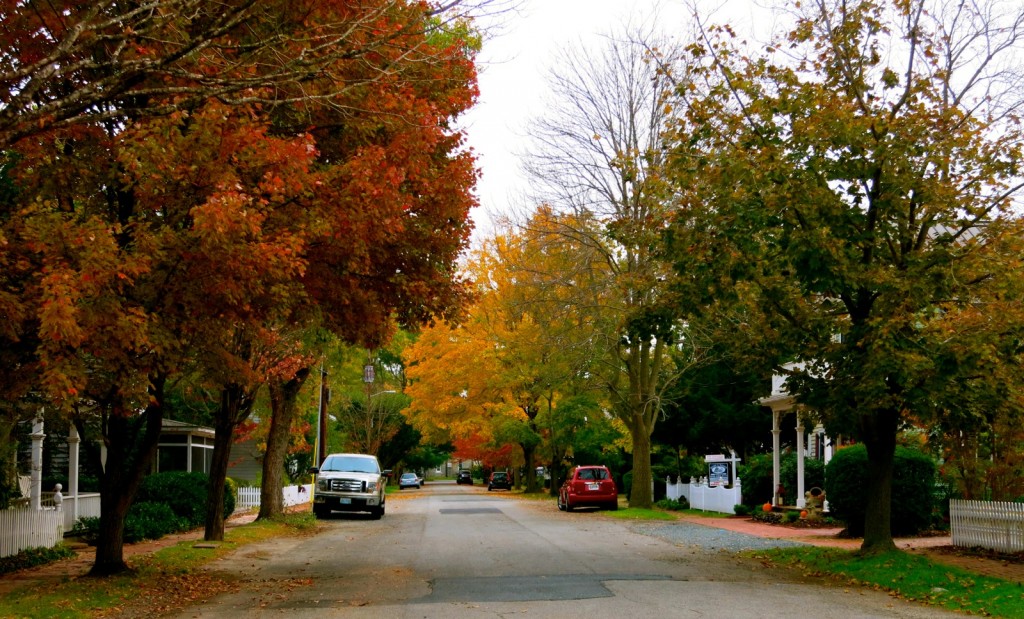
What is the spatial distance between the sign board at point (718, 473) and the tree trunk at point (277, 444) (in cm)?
1635

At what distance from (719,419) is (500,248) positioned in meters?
13.0

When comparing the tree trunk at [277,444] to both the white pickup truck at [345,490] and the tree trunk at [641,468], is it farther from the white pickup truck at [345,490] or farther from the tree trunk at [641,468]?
the tree trunk at [641,468]

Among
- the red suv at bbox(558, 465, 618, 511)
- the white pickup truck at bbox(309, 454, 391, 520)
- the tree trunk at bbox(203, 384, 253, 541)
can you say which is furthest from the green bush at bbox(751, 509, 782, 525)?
the tree trunk at bbox(203, 384, 253, 541)

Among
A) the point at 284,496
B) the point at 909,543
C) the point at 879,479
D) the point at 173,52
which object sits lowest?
the point at 284,496

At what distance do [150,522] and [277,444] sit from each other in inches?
208

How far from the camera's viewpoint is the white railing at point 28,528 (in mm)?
14633

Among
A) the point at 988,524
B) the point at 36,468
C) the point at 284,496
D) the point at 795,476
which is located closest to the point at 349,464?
the point at 284,496

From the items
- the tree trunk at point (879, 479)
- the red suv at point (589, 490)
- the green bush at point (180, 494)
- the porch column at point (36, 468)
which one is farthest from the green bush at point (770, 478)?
the porch column at point (36, 468)

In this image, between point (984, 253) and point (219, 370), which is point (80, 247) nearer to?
point (219, 370)

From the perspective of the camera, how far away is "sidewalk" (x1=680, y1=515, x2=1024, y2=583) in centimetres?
1379

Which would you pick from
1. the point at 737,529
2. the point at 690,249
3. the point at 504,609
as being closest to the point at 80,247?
the point at 504,609

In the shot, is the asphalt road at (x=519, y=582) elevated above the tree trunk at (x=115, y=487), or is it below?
below

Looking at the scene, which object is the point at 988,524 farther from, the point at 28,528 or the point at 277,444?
the point at 277,444

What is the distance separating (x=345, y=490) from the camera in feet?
93.7
